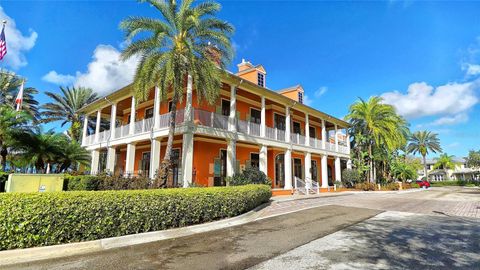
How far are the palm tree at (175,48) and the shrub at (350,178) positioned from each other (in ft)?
63.0

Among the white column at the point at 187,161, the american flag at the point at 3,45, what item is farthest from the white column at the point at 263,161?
the american flag at the point at 3,45

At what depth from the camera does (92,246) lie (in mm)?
5789

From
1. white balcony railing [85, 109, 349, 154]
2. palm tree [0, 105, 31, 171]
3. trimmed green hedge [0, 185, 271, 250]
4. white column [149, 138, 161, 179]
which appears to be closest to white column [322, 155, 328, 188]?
white balcony railing [85, 109, 349, 154]

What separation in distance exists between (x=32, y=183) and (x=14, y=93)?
26.1m

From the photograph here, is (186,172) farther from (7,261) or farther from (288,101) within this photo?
(288,101)

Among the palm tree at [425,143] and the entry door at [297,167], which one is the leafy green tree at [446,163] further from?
the entry door at [297,167]

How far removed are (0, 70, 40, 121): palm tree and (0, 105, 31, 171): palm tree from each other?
14.3m

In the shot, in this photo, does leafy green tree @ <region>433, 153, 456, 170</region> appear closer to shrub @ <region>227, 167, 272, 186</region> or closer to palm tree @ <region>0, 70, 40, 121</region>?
shrub @ <region>227, 167, 272, 186</region>

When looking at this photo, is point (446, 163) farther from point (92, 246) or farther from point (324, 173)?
point (92, 246)

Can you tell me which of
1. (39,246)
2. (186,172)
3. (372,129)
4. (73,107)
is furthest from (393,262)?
(73,107)

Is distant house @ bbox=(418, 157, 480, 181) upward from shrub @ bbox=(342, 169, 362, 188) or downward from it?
upward

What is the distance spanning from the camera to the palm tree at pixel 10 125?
14984 mm

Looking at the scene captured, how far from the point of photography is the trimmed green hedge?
17.5 feet

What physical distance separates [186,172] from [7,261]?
26.6 feet
